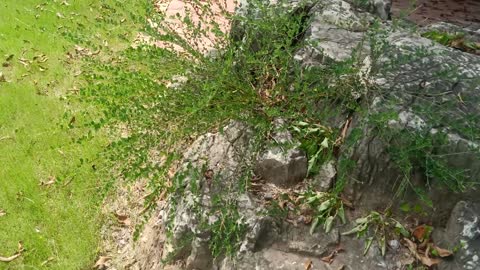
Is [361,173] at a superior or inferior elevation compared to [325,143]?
inferior

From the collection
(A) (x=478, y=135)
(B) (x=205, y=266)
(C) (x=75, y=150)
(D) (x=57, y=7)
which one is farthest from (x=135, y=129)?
(D) (x=57, y=7)

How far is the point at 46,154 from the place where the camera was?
3.69m

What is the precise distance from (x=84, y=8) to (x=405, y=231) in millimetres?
4403

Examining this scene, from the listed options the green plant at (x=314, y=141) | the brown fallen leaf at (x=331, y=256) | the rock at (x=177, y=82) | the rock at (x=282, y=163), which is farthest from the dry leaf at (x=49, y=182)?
the brown fallen leaf at (x=331, y=256)

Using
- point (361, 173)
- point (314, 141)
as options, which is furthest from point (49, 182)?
point (361, 173)

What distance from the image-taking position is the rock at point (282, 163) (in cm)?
281

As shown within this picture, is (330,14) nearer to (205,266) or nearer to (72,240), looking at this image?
(205,266)

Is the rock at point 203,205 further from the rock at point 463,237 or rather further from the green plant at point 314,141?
the rock at point 463,237

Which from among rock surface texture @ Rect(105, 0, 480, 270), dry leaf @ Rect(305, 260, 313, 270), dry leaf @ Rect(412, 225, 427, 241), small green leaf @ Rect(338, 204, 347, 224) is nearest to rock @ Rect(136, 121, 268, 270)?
rock surface texture @ Rect(105, 0, 480, 270)

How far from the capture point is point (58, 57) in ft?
15.8

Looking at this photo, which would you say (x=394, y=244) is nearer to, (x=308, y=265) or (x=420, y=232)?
(x=420, y=232)

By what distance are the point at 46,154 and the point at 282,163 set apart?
1.84 metres

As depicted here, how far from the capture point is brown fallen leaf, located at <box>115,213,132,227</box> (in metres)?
3.23

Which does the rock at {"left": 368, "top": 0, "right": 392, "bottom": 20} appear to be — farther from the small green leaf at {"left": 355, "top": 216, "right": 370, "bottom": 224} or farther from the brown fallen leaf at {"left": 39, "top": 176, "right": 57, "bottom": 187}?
the brown fallen leaf at {"left": 39, "top": 176, "right": 57, "bottom": 187}
